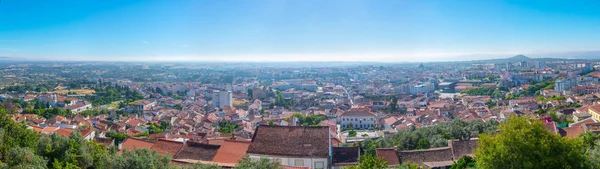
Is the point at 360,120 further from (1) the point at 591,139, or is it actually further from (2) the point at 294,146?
(2) the point at 294,146

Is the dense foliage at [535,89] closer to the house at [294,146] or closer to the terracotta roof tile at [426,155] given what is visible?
the terracotta roof tile at [426,155]

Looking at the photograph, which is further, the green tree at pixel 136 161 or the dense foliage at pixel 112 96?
the dense foliage at pixel 112 96

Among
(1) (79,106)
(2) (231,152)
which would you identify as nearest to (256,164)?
(2) (231,152)

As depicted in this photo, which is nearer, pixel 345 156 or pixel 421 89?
pixel 345 156

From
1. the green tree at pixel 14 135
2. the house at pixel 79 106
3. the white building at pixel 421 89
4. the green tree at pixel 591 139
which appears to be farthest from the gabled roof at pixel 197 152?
the white building at pixel 421 89

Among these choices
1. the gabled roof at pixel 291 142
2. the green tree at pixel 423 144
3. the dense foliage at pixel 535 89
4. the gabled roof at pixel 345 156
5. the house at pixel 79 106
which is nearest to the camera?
the gabled roof at pixel 291 142

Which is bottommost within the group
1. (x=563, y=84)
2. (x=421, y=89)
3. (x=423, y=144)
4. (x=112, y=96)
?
(x=421, y=89)

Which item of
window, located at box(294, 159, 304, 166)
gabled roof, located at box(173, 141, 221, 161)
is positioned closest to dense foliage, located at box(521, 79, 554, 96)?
window, located at box(294, 159, 304, 166)

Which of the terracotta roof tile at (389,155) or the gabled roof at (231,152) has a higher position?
the gabled roof at (231,152)
